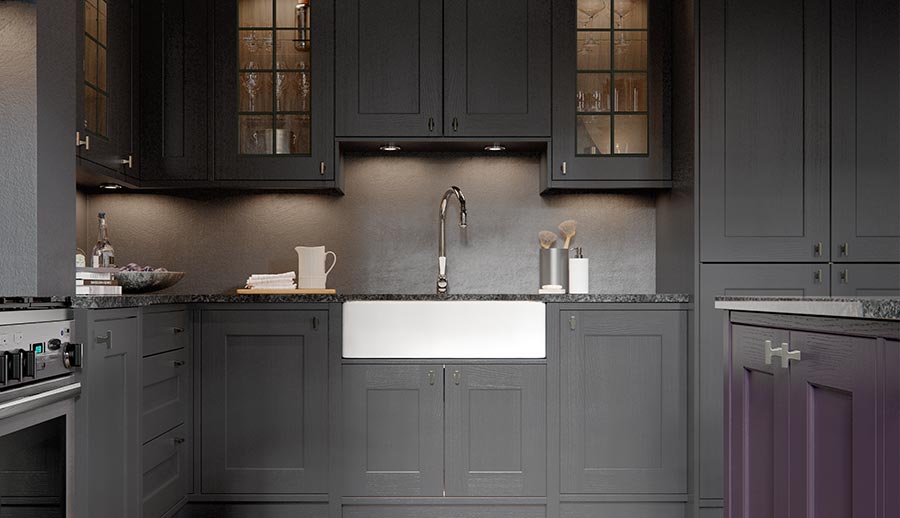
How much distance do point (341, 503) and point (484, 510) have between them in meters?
0.55

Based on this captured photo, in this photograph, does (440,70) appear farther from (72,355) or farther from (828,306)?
(828,306)

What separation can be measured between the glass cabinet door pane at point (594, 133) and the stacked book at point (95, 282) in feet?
6.33

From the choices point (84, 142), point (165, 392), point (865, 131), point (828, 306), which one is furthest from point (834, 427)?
point (84, 142)

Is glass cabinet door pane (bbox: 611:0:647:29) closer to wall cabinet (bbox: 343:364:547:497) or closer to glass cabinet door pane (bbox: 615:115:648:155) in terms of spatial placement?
glass cabinet door pane (bbox: 615:115:648:155)

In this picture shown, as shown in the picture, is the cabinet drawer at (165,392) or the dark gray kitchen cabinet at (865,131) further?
the dark gray kitchen cabinet at (865,131)

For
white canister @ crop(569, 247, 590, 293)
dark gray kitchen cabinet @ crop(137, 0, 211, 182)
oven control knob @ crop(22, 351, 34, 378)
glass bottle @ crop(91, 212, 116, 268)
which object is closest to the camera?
oven control knob @ crop(22, 351, 34, 378)

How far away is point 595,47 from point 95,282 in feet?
7.16

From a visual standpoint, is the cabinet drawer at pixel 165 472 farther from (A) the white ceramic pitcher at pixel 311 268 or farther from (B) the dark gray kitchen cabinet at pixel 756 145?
(B) the dark gray kitchen cabinet at pixel 756 145

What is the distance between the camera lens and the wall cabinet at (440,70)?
10.8ft

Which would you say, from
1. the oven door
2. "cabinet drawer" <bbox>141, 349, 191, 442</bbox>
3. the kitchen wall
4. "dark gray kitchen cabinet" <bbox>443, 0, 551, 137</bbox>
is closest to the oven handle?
the oven door

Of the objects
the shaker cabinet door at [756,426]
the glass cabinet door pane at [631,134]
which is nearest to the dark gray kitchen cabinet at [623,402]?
the glass cabinet door pane at [631,134]

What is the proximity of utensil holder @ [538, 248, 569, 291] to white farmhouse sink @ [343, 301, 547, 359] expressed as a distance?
0.43m

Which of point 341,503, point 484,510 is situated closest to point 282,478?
point 341,503

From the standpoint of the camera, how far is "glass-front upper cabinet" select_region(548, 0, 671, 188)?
3.31m
